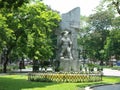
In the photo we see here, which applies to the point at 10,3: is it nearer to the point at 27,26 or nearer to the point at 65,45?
the point at 65,45

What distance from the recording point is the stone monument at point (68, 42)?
37.2m

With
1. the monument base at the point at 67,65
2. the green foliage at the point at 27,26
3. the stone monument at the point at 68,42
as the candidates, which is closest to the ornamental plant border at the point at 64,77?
the monument base at the point at 67,65

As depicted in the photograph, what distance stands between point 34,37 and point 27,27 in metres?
2.04

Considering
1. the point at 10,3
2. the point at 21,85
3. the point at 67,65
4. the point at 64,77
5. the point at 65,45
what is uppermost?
the point at 10,3

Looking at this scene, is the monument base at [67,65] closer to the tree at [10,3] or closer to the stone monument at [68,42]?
the stone monument at [68,42]

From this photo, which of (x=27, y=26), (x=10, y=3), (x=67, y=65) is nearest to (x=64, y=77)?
(x=67, y=65)

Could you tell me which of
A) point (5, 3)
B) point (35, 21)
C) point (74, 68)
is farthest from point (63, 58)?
point (5, 3)

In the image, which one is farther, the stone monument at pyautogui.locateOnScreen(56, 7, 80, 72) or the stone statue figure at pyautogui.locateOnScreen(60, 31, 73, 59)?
the stone monument at pyautogui.locateOnScreen(56, 7, 80, 72)

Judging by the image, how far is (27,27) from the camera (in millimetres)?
45938

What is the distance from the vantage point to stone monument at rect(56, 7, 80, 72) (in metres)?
37.2

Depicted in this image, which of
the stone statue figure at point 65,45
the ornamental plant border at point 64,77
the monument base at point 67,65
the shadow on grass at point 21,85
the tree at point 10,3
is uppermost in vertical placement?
the tree at point 10,3

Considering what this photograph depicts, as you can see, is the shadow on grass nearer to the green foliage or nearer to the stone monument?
the stone monument

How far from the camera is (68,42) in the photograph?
122ft

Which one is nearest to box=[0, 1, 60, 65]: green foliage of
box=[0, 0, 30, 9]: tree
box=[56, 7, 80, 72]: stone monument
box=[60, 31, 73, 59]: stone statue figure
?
box=[56, 7, 80, 72]: stone monument
